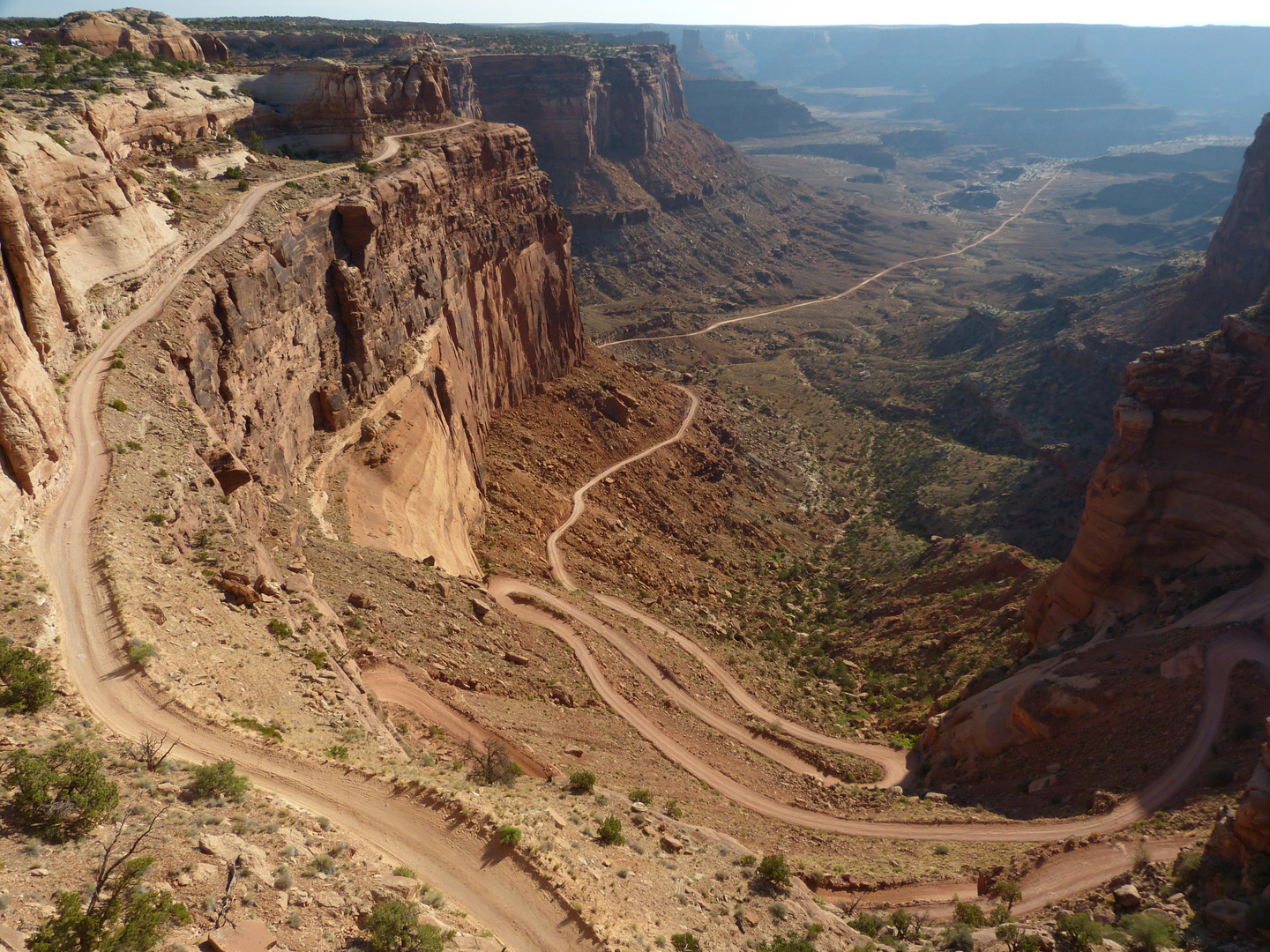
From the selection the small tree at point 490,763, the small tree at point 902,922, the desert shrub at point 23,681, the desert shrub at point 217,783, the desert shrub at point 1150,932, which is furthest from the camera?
the small tree at point 490,763

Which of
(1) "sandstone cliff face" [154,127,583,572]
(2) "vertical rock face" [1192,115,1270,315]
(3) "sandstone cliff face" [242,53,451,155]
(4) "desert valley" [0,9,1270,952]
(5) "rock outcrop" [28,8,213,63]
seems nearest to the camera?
(4) "desert valley" [0,9,1270,952]

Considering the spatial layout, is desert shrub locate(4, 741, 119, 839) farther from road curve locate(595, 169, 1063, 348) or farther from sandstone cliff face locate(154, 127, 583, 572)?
road curve locate(595, 169, 1063, 348)

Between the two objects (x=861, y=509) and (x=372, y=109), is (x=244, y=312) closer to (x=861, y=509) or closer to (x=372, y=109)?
(x=372, y=109)

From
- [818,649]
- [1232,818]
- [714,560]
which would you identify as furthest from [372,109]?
[1232,818]

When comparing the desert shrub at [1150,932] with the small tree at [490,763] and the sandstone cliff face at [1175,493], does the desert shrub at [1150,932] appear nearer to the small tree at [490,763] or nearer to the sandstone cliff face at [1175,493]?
the small tree at [490,763]

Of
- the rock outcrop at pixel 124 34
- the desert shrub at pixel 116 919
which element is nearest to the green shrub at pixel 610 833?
the desert shrub at pixel 116 919

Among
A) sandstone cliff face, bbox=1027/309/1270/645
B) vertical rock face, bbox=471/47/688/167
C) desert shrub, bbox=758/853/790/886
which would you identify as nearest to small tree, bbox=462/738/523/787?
desert shrub, bbox=758/853/790/886
